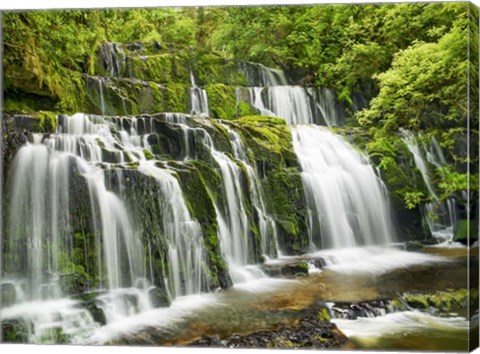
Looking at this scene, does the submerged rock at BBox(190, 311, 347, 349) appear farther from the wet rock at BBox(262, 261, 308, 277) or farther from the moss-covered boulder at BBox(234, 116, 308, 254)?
the moss-covered boulder at BBox(234, 116, 308, 254)

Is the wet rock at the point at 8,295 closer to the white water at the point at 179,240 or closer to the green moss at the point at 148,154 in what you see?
the white water at the point at 179,240

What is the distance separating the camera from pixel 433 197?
845cm

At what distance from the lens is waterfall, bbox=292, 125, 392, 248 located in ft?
28.6

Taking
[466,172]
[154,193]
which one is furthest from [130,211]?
[466,172]

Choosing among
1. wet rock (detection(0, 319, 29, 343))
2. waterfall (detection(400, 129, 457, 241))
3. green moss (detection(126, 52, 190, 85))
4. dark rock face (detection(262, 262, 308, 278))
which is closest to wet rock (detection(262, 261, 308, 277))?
dark rock face (detection(262, 262, 308, 278))

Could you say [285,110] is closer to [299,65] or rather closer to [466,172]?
[299,65]

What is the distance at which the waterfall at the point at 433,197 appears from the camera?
8.32 metres

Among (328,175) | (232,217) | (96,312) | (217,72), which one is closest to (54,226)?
(96,312)

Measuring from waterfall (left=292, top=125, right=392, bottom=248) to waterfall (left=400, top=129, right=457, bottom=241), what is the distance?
0.47 metres

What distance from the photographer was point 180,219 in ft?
29.4

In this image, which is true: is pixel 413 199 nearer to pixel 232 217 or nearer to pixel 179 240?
pixel 232 217

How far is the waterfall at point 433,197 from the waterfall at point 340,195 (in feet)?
1.53

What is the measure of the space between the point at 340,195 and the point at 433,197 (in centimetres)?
102

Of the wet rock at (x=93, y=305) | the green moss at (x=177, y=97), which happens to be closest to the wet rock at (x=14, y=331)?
the wet rock at (x=93, y=305)
